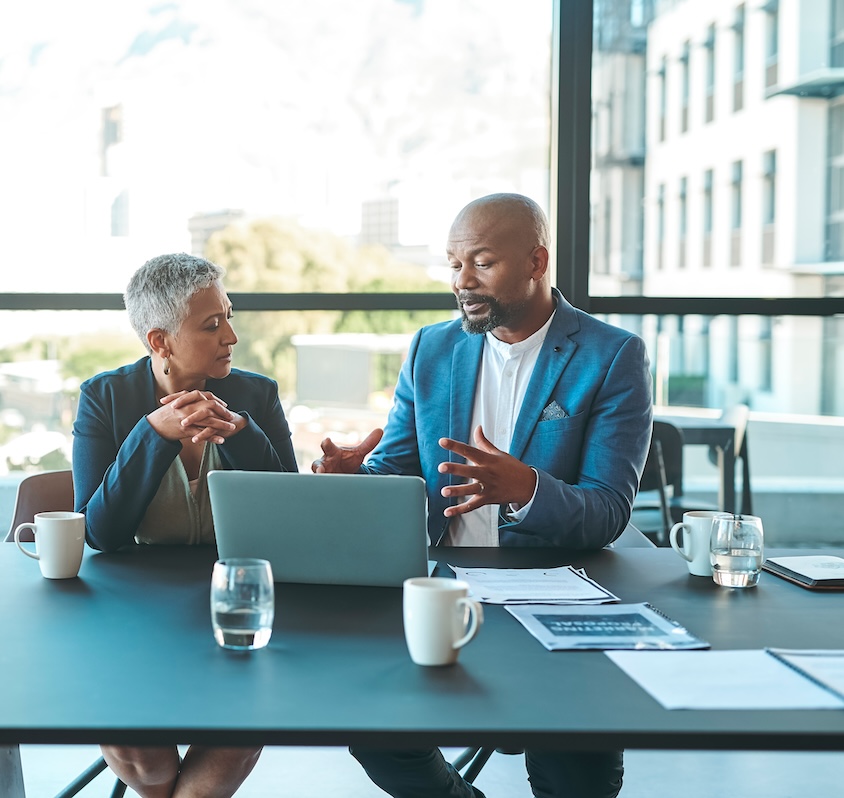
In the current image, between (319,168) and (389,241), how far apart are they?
39cm

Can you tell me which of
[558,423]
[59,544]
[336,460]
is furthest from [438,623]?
[558,423]

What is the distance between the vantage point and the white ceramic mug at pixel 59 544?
1.70 metres

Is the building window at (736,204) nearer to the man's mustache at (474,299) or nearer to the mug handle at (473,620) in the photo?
the man's mustache at (474,299)

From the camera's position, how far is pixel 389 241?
3.93 meters

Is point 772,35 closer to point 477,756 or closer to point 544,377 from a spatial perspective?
point 544,377

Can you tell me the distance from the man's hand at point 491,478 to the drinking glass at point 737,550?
39 cm

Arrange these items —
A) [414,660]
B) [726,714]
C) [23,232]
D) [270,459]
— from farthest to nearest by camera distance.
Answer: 1. [23,232]
2. [270,459]
3. [414,660]
4. [726,714]

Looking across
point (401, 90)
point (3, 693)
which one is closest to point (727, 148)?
point (401, 90)

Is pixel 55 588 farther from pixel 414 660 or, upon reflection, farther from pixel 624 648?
pixel 624 648

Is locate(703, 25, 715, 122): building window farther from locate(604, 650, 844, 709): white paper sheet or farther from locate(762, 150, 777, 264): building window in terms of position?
locate(604, 650, 844, 709): white paper sheet

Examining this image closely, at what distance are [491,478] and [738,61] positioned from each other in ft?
9.25

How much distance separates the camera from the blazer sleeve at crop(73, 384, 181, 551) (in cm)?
193

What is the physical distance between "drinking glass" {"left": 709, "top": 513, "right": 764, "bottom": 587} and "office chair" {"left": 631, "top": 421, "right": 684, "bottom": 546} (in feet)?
5.74

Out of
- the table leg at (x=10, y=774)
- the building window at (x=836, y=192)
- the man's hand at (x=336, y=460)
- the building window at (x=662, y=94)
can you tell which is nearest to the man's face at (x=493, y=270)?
the man's hand at (x=336, y=460)
